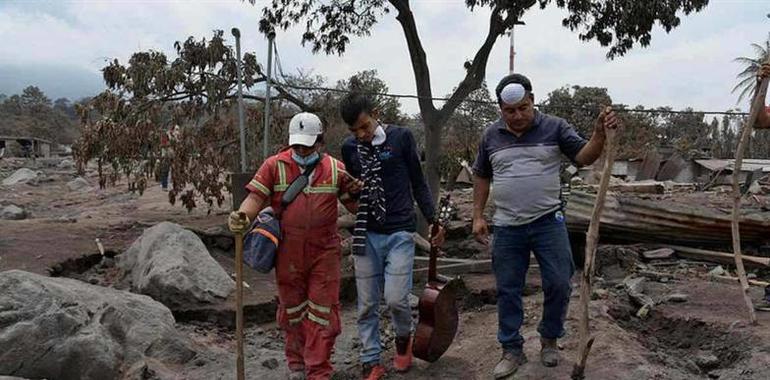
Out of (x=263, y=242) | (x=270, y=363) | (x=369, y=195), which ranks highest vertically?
(x=369, y=195)

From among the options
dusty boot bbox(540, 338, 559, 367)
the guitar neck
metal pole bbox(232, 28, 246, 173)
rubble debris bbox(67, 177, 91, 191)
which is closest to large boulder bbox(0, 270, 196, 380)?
the guitar neck

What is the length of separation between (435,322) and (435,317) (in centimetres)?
3

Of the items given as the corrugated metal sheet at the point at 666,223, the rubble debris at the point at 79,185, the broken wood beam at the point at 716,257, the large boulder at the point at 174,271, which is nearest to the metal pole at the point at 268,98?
the large boulder at the point at 174,271

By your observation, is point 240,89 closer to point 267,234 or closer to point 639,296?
point 267,234

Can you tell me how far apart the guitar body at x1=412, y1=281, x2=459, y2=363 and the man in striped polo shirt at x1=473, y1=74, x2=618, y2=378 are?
47 centimetres

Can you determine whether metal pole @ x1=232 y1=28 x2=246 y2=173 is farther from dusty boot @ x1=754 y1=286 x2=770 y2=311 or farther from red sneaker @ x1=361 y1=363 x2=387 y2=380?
dusty boot @ x1=754 y1=286 x2=770 y2=311

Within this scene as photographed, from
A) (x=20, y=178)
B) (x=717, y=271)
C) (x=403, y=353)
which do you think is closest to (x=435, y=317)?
(x=403, y=353)

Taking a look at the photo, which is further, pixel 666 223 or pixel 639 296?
pixel 666 223

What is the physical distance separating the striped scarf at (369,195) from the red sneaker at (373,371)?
0.67 m

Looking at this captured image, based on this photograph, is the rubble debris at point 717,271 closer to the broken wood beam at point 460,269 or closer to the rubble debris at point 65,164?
the broken wood beam at point 460,269

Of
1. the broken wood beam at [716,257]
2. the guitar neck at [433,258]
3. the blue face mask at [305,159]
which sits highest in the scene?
the blue face mask at [305,159]

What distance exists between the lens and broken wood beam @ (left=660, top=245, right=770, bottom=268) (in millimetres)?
6371

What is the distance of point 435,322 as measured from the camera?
392 centimetres

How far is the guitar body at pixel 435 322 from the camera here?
394 cm
